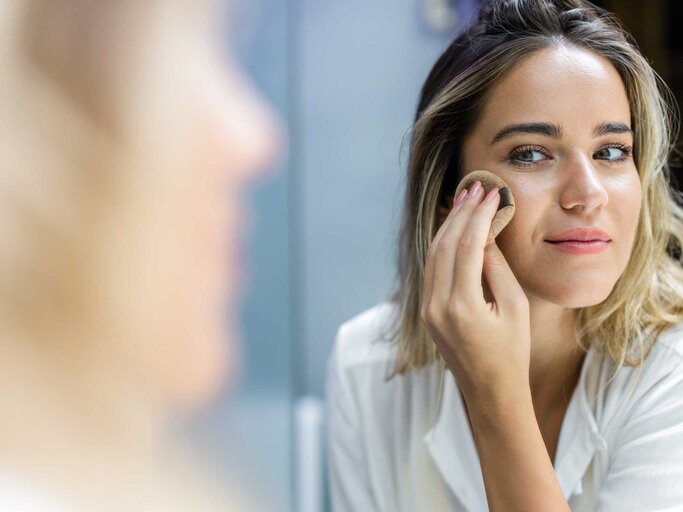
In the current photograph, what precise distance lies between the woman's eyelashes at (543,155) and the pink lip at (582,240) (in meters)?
0.10

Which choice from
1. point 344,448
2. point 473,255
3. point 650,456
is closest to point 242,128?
point 473,255

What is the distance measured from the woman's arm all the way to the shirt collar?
192mm

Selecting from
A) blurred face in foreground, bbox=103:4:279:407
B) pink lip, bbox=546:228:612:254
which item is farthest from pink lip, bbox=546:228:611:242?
blurred face in foreground, bbox=103:4:279:407

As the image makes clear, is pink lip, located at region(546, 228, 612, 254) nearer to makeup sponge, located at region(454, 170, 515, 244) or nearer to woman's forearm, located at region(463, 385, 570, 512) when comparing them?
makeup sponge, located at region(454, 170, 515, 244)

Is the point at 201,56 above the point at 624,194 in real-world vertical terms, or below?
above

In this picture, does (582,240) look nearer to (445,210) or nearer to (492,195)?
(492,195)

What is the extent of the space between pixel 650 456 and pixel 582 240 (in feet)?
0.89

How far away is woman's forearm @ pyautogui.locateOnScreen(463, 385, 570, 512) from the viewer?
2.80 ft

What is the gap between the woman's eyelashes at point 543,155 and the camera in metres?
0.96

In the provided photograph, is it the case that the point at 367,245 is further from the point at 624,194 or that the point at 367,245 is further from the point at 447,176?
the point at 624,194

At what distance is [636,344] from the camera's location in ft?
3.50

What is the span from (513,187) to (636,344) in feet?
0.99

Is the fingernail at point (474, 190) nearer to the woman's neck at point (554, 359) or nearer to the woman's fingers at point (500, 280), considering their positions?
the woman's fingers at point (500, 280)

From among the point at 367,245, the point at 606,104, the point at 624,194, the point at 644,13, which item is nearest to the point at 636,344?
the point at 624,194
